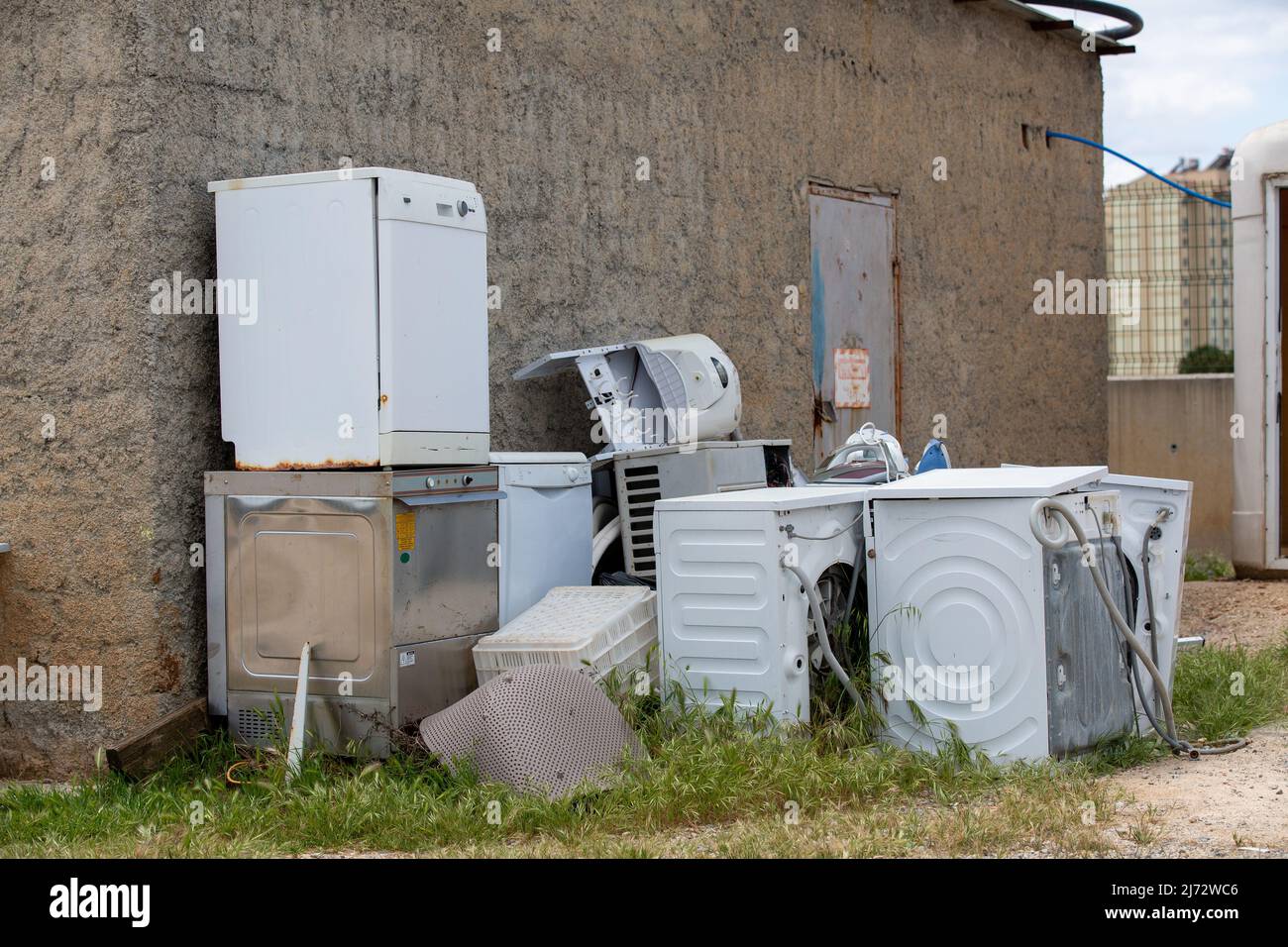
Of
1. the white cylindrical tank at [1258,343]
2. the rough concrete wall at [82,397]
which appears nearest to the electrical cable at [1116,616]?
the rough concrete wall at [82,397]

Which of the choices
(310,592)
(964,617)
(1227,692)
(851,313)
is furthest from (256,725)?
(851,313)

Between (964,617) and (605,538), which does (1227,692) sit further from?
(605,538)

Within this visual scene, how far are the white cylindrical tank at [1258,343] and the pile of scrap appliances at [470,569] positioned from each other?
4.52 m

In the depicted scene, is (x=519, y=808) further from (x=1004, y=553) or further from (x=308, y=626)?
(x=1004, y=553)

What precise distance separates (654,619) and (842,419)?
10.5 ft

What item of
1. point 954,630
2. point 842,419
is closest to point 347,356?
point 954,630

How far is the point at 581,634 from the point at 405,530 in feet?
2.23

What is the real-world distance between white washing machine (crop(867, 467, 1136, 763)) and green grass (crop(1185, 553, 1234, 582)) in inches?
216

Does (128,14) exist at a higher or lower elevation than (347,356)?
→ higher

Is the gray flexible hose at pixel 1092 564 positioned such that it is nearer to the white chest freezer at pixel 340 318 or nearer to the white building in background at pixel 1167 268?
the white chest freezer at pixel 340 318

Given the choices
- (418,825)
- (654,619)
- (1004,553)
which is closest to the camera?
(418,825)

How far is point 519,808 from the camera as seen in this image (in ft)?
13.7

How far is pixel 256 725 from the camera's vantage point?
193 inches

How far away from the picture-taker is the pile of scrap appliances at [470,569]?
472 centimetres
